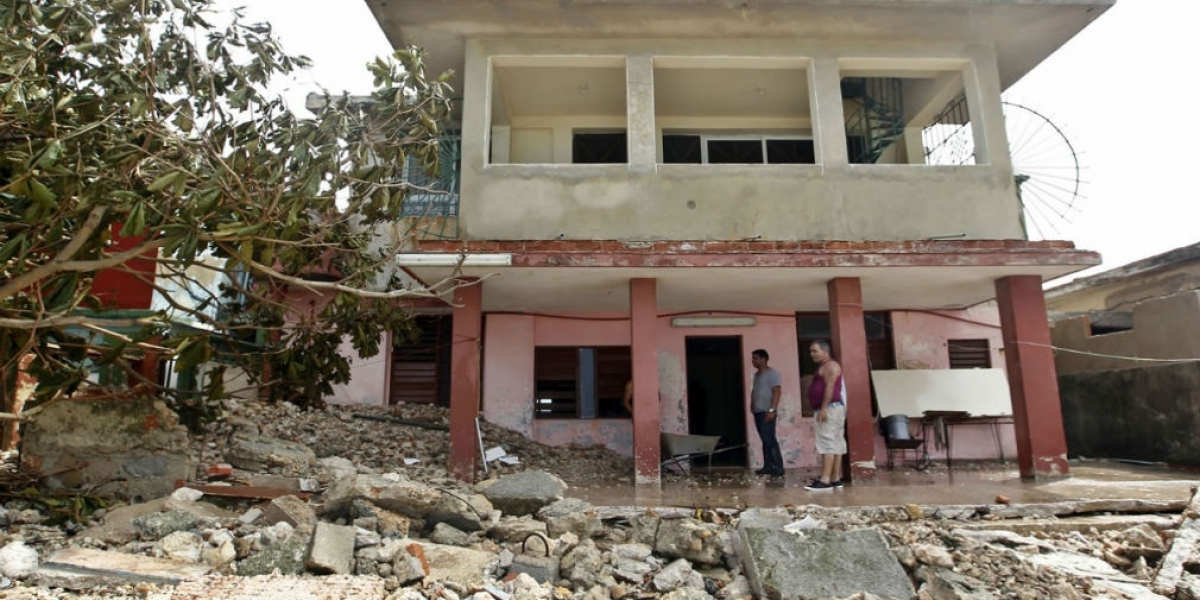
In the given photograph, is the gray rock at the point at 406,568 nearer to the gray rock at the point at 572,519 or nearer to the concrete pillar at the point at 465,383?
the gray rock at the point at 572,519

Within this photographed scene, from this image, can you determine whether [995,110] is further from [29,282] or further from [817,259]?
[29,282]

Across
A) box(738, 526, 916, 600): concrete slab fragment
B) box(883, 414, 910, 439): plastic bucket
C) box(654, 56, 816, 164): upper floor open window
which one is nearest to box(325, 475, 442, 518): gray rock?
box(738, 526, 916, 600): concrete slab fragment

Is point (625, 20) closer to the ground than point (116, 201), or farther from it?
farther from it

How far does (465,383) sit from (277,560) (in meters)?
3.81

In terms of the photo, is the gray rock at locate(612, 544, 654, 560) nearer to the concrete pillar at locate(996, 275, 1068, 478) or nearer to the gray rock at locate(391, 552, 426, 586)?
the gray rock at locate(391, 552, 426, 586)

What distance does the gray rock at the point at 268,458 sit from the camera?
7.82 m

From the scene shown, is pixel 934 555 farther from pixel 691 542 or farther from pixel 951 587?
pixel 691 542

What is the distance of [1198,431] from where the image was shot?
398 inches

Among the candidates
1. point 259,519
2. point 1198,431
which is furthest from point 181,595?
point 1198,431

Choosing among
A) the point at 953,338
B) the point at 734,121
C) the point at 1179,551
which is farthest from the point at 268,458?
the point at 953,338

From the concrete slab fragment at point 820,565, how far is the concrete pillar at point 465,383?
12.5ft

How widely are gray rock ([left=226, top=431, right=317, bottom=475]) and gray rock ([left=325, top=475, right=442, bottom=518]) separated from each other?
1.75 meters

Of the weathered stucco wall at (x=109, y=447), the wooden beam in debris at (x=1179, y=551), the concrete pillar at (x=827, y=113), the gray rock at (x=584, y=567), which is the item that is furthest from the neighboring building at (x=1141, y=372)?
the weathered stucco wall at (x=109, y=447)

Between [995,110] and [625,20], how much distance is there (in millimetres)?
5124
